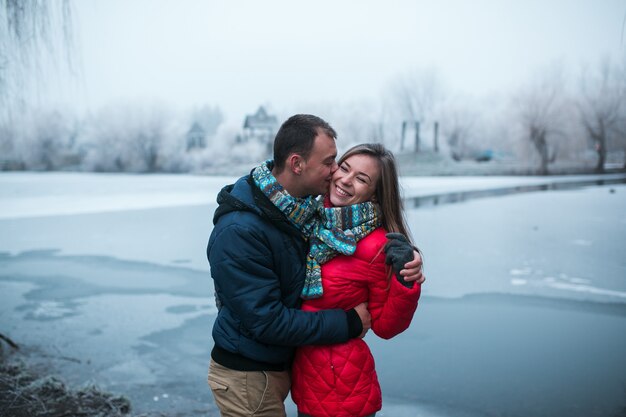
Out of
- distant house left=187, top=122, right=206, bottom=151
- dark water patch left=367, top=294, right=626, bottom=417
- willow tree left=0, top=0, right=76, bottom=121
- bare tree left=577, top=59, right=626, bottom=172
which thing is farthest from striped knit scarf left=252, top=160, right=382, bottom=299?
distant house left=187, top=122, right=206, bottom=151

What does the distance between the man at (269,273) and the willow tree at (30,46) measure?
106 inches

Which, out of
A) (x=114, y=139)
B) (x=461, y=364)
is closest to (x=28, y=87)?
(x=461, y=364)

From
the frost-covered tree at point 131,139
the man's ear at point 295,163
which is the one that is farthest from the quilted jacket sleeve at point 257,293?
the frost-covered tree at point 131,139

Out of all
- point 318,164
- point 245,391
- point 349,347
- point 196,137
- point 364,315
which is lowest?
point 196,137

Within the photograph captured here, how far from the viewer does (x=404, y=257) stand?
1.96 m

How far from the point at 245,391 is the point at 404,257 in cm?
84

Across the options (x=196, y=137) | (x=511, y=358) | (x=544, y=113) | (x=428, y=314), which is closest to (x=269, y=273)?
(x=511, y=358)

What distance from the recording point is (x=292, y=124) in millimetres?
2049

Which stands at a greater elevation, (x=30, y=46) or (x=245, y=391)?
(x=30, y=46)

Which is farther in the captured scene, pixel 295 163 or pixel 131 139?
pixel 131 139

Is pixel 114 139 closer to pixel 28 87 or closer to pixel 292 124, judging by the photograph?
pixel 28 87

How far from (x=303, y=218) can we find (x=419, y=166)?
29.8m

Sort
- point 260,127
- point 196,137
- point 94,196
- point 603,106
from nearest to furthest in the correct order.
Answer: point 94,196 < point 603,106 < point 196,137 < point 260,127

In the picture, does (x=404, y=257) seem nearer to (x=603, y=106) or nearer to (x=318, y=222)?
(x=318, y=222)
